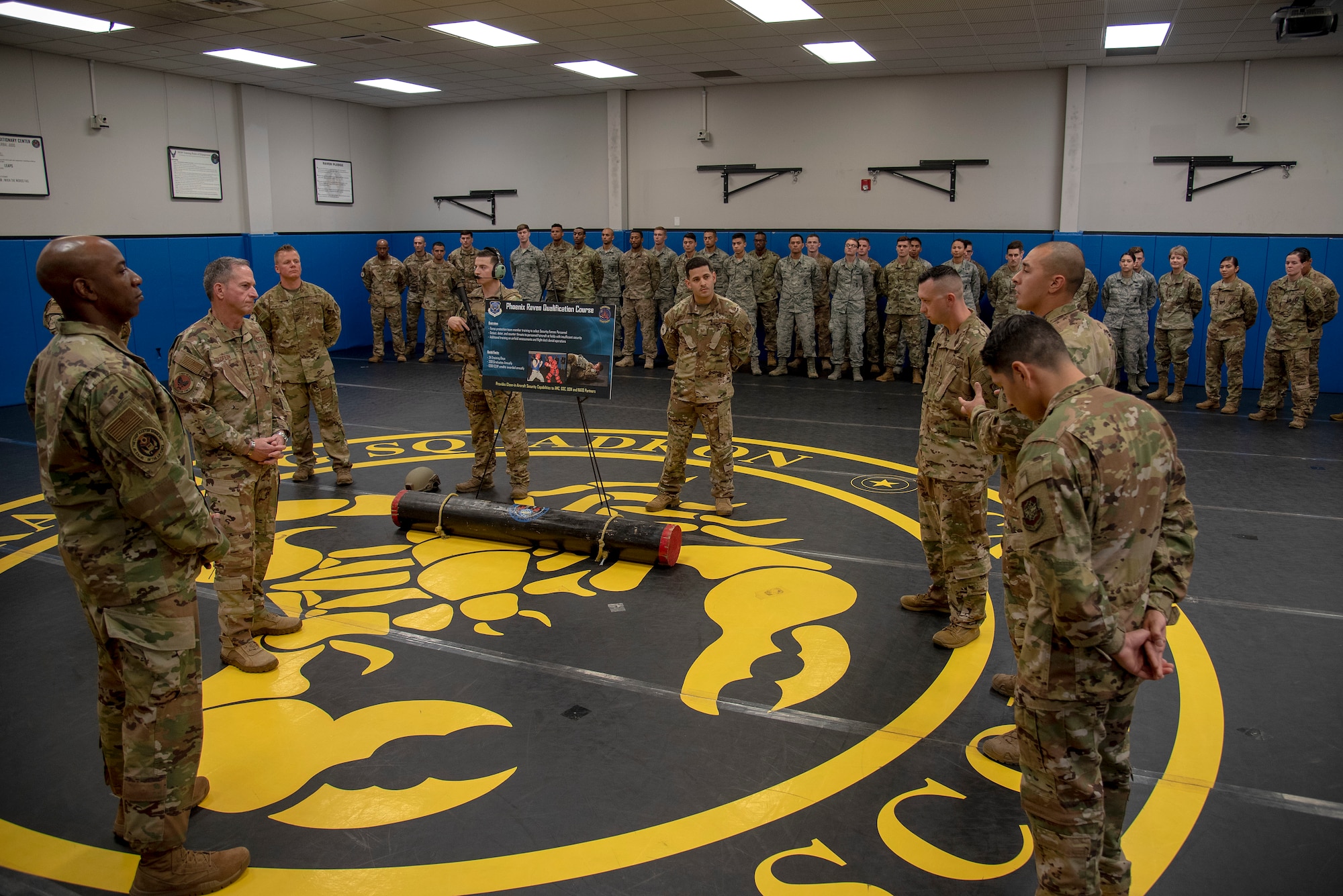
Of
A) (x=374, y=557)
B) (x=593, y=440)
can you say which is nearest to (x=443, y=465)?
(x=593, y=440)

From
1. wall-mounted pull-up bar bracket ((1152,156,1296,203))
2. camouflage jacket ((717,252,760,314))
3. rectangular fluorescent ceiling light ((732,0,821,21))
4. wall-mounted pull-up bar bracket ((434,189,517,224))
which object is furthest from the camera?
wall-mounted pull-up bar bracket ((434,189,517,224))

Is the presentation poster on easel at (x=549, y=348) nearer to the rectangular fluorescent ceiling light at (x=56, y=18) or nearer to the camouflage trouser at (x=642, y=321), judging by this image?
the rectangular fluorescent ceiling light at (x=56, y=18)

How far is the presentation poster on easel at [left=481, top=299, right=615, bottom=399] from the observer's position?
6211 millimetres

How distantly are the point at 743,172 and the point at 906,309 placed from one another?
4.19 meters

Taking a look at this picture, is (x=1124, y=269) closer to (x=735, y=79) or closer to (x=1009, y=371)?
(x=735, y=79)

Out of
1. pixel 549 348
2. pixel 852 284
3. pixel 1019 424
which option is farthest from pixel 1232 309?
pixel 1019 424

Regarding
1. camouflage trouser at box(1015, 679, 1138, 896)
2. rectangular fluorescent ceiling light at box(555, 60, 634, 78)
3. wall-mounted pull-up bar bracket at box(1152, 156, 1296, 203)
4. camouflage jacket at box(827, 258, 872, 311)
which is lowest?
camouflage trouser at box(1015, 679, 1138, 896)

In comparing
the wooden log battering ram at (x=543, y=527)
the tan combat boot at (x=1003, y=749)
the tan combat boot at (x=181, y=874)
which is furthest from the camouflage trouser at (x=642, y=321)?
the tan combat boot at (x=181, y=874)

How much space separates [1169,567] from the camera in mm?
2436

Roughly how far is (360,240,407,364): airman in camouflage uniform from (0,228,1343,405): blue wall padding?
1.33m

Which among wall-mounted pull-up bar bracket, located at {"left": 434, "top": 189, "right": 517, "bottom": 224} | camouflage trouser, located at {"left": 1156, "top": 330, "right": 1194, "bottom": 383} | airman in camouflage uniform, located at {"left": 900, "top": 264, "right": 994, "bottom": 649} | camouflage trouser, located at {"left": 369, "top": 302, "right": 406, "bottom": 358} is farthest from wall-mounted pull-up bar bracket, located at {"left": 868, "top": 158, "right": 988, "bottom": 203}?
airman in camouflage uniform, located at {"left": 900, "top": 264, "right": 994, "bottom": 649}

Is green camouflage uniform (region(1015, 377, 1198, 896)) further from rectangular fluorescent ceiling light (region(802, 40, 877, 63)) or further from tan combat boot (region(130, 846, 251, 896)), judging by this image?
rectangular fluorescent ceiling light (region(802, 40, 877, 63))

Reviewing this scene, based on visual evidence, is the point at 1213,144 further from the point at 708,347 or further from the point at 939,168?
the point at 708,347

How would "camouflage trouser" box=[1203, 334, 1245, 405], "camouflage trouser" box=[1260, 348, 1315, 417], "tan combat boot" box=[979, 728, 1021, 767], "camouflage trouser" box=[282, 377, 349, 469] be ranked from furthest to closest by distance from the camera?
"camouflage trouser" box=[1203, 334, 1245, 405]
"camouflage trouser" box=[1260, 348, 1315, 417]
"camouflage trouser" box=[282, 377, 349, 469]
"tan combat boot" box=[979, 728, 1021, 767]
